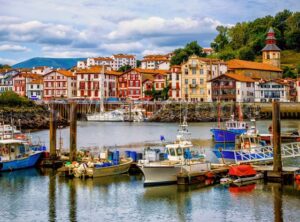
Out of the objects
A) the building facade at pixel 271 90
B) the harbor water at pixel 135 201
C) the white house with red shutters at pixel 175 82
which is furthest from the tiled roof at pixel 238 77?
the harbor water at pixel 135 201

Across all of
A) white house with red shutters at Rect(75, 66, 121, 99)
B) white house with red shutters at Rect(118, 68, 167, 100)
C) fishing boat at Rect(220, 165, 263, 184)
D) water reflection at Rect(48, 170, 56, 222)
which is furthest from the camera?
white house with red shutters at Rect(75, 66, 121, 99)

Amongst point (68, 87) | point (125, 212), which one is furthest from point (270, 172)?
point (68, 87)

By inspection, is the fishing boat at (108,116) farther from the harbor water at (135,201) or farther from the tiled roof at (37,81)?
the harbor water at (135,201)

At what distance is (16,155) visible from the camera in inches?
1718

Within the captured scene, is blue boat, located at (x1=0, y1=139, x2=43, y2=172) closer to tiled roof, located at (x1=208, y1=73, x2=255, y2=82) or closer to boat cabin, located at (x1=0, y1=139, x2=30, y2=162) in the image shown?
boat cabin, located at (x1=0, y1=139, x2=30, y2=162)

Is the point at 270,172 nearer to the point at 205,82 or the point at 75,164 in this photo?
the point at 75,164

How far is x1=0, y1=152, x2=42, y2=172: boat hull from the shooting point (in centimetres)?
4235

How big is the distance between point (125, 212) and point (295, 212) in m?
8.57

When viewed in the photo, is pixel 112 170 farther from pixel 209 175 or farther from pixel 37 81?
pixel 37 81

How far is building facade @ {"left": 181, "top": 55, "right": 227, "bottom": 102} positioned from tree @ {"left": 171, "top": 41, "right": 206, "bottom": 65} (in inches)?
952

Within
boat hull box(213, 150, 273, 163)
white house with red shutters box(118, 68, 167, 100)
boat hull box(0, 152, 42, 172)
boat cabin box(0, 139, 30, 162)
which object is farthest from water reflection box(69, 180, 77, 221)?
white house with red shutters box(118, 68, 167, 100)

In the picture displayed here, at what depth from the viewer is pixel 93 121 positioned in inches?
4838

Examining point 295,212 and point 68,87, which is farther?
point 68,87

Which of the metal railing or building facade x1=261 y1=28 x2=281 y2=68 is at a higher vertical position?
building facade x1=261 y1=28 x2=281 y2=68
